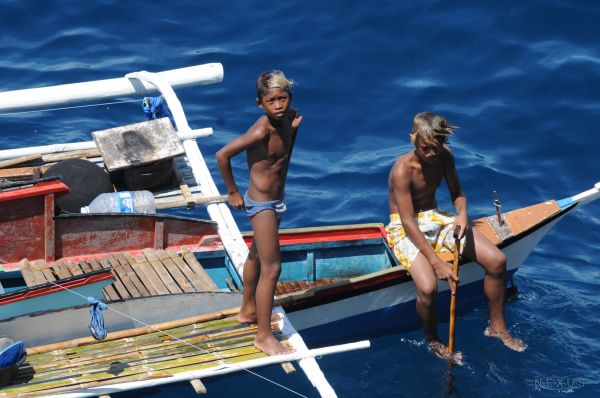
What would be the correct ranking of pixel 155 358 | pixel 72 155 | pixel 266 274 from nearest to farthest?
pixel 266 274, pixel 155 358, pixel 72 155

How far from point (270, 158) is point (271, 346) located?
163 cm

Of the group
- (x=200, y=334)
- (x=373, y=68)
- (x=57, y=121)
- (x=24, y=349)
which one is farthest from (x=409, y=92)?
(x=24, y=349)

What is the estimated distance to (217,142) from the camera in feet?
49.3

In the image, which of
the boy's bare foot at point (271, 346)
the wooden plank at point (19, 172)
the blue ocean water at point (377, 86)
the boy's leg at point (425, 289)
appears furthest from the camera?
the blue ocean water at point (377, 86)

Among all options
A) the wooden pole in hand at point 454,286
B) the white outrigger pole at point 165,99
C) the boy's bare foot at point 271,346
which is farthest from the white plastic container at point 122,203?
the wooden pole in hand at point 454,286

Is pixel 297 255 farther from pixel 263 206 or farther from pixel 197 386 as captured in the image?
pixel 197 386

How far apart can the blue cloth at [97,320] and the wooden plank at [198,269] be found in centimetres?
138

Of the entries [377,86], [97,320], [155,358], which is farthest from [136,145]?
[377,86]

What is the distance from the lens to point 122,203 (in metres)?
10.6

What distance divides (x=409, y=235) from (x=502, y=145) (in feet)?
17.6

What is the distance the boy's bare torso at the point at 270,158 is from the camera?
8.14 m

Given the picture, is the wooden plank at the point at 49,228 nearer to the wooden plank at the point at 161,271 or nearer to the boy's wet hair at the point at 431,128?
the wooden plank at the point at 161,271

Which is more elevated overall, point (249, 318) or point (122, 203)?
point (122, 203)

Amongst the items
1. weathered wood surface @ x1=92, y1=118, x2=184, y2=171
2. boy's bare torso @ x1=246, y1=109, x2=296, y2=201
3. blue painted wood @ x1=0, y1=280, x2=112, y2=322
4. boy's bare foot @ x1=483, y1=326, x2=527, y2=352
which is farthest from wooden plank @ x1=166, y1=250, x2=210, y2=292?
boy's bare foot @ x1=483, y1=326, x2=527, y2=352
